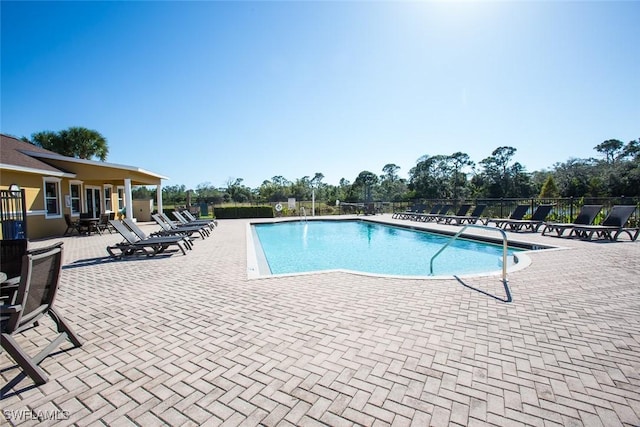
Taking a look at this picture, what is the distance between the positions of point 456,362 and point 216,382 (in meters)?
1.88

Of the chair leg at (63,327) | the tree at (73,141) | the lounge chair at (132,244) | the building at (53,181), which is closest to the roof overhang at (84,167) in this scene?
the building at (53,181)

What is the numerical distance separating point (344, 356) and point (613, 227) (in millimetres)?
10542

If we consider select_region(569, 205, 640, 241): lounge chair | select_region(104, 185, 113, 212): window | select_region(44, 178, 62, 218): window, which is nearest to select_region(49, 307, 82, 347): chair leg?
select_region(569, 205, 640, 241): lounge chair

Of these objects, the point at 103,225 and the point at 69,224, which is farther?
the point at 103,225

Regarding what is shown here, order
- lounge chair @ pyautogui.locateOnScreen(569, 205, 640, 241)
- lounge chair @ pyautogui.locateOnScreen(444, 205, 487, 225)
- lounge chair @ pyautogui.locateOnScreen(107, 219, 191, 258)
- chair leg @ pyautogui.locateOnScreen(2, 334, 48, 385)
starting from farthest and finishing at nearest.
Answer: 1. lounge chair @ pyautogui.locateOnScreen(444, 205, 487, 225)
2. lounge chair @ pyautogui.locateOnScreen(569, 205, 640, 241)
3. lounge chair @ pyautogui.locateOnScreen(107, 219, 191, 258)
4. chair leg @ pyautogui.locateOnScreen(2, 334, 48, 385)

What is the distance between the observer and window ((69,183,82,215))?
13347 millimetres

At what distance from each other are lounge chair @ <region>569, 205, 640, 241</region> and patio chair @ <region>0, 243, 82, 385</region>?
38.7 ft

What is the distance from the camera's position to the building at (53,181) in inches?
400

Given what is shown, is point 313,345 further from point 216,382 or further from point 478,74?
point 478,74

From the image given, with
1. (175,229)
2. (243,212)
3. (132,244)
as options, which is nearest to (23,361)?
(132,244)

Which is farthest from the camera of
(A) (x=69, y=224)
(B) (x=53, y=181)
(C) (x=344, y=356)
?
(B) (x=53, y=181)

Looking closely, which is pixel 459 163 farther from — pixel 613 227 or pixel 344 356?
pixel 344 356

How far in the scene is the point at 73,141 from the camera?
21.8 metres

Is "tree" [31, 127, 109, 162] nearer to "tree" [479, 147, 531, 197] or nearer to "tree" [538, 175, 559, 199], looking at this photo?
"tree" [538, 175, 559, 199]
